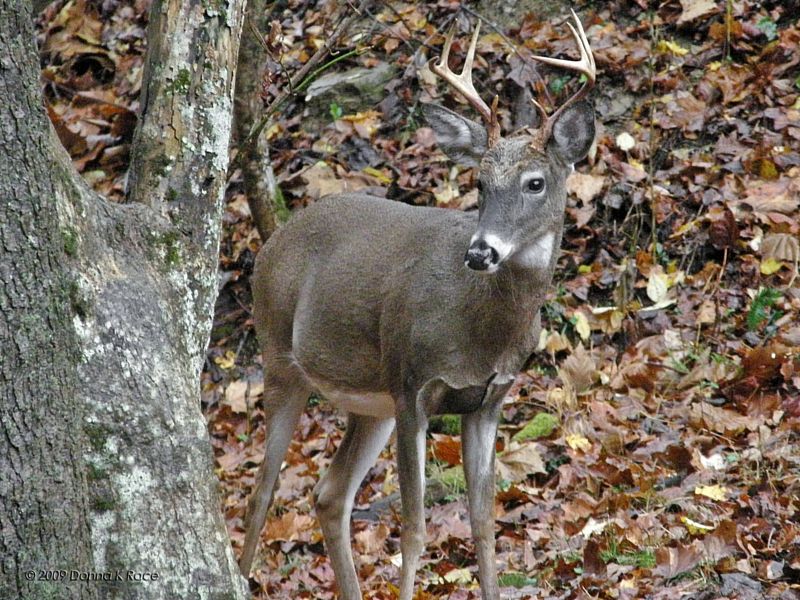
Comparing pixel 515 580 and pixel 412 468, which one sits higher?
pixel 412 468

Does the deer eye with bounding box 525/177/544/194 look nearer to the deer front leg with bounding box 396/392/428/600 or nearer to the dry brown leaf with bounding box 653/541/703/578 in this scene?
the deer front leg with bounding box 396/392/428/600

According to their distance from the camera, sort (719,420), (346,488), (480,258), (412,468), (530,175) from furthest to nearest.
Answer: (719,420) → (346,488) → (412,468) → (530,175) → (480,258)

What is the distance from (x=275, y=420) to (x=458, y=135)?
1856 millimetres

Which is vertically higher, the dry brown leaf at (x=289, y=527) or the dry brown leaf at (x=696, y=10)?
the dry brown leaf at (x=696, y=10)

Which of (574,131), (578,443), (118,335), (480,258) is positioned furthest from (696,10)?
(118,335)

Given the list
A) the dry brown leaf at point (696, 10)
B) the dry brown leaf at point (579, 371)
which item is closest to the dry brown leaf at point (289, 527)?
the dry brown leaf at point (579, 371)

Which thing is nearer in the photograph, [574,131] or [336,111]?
[574,131]

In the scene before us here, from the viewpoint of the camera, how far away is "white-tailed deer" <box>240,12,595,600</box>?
5547 mm

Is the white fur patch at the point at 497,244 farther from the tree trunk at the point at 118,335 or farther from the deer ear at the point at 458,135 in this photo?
the tree trunk at the point at 118,335

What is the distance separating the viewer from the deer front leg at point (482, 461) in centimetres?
572

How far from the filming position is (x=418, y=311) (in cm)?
581

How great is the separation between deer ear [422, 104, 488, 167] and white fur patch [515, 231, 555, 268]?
535 mm

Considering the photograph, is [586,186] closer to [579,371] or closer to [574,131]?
[579,371]

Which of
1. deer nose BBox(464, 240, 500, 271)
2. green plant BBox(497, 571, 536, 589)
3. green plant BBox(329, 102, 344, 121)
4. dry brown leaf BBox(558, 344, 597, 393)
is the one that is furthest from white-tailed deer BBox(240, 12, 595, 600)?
green plant BBox(329, 102, 344, 121)
